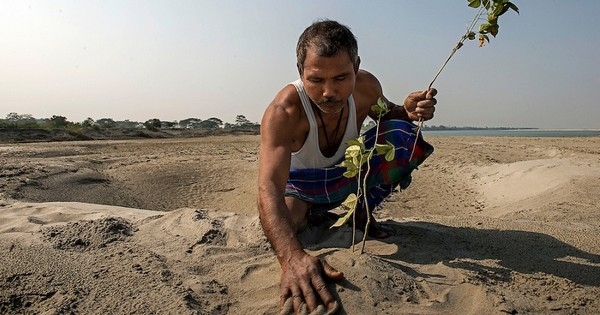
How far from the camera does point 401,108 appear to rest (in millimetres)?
2818

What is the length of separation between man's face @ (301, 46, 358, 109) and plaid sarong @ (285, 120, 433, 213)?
1.95 feet

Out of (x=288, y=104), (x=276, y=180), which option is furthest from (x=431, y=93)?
(x=276, y=180)

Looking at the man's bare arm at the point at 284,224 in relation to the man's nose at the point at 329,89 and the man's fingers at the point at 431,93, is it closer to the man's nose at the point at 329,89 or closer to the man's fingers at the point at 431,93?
the man's nose at the point at 329,89

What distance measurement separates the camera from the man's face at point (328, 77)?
2.01m

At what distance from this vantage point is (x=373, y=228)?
2.59m

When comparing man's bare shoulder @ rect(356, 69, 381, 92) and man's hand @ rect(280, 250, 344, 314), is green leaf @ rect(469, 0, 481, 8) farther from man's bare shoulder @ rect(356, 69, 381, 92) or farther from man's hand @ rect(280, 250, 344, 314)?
man's hand @ rect(280, 250, 344, 314)

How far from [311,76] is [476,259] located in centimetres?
125

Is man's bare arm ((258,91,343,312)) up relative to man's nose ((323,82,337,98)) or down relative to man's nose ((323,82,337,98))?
down

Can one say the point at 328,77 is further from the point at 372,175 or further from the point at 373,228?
the point at 373,228

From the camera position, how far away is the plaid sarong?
8.52ft

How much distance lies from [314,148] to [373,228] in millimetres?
622

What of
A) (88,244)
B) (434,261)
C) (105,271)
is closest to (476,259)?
(434,261)

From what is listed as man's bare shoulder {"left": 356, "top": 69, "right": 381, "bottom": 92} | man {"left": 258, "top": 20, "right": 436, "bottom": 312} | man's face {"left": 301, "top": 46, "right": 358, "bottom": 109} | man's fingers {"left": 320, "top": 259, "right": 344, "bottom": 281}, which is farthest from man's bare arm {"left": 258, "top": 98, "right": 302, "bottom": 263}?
man's bare shoulder {"left": 356, "top": 69, "right": 381, "bottom": 92}

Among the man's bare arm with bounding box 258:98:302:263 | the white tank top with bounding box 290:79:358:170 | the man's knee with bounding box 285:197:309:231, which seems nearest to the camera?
the man's bare arm with bounding box 258:98:302:263
